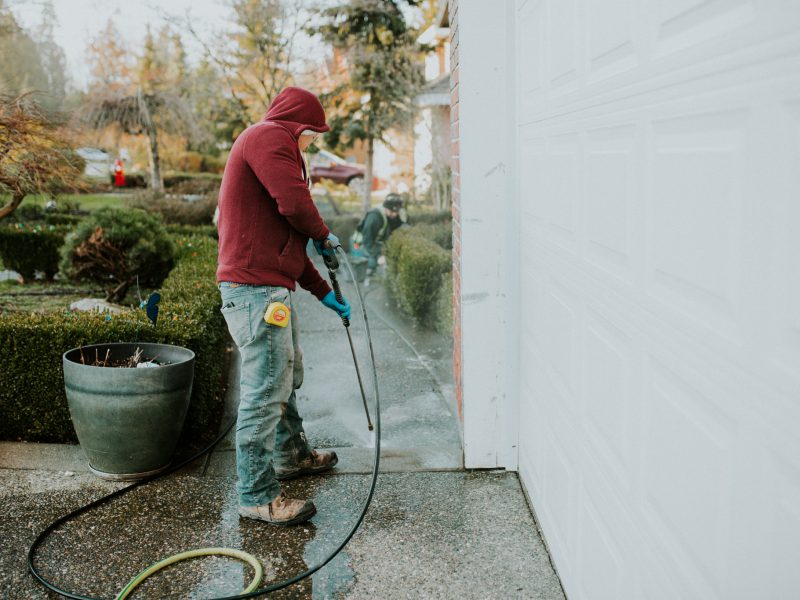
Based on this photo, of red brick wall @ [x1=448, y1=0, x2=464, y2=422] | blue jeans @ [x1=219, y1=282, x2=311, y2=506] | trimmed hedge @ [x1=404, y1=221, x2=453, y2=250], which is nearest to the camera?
blue jeans @ [x1=219, y1=282, x2=311, y2=506]

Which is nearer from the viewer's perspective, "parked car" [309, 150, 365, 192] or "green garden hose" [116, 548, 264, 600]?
"green garden hose" [116, 548, 264, 600]

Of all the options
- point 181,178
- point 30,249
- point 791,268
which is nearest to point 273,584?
point 791,268

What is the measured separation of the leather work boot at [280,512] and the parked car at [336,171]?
66.7 ft

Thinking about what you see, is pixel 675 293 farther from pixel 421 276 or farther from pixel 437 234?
pixel 437 234

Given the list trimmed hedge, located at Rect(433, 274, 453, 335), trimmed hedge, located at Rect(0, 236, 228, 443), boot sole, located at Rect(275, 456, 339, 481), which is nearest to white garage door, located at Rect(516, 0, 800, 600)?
boot sole, located at Rect(275, 456, 339, 481)

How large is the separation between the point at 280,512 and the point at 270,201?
1448mm

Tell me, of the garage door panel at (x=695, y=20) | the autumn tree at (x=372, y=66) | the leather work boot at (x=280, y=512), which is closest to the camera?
the garage door panel at (x=695, y=20)

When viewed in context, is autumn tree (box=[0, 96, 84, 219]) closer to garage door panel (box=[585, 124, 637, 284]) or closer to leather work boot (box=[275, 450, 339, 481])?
leather work boot (box=[275, 450, 339, 481])

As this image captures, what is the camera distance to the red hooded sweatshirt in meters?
3.42

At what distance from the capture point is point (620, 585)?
2.31 m

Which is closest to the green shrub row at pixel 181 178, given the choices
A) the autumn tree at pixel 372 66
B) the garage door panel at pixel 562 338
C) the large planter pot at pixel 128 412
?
the autumn tree at pixel 372 66

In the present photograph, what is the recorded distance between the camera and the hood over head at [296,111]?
11.8ft

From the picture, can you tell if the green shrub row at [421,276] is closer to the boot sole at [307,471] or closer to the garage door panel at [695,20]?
the boot sole at [307,471]

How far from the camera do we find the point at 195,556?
11.2ft
